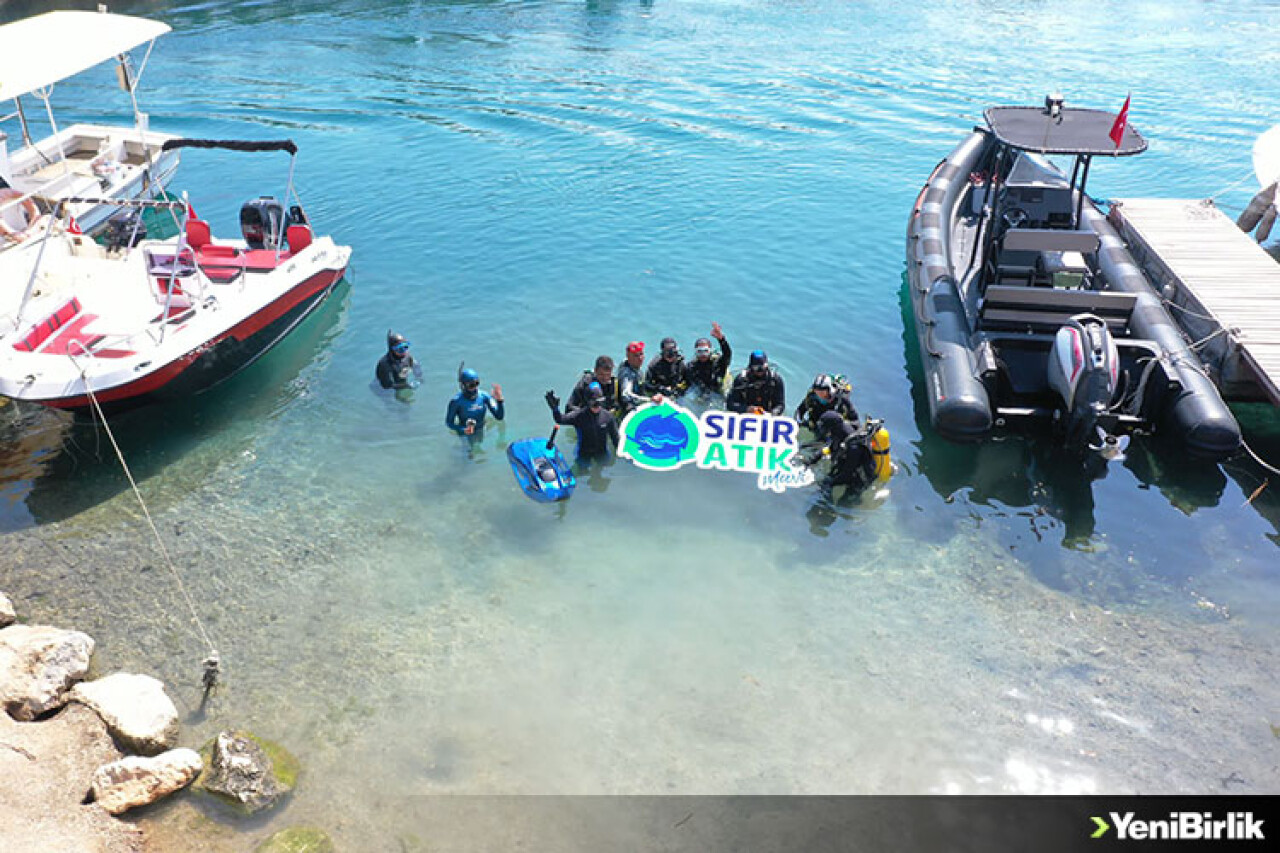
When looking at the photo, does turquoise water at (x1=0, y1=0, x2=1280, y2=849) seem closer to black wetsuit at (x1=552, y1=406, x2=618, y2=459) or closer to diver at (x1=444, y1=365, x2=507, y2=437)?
black wetsuit at (x1=552, y1=406, x2=618, y2=459)

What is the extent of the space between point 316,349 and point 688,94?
53.2 ft

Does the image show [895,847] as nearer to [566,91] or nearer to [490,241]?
[490,241]

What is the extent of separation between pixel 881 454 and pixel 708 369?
2.75 meters

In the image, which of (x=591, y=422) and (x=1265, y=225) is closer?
(x=591, y=422)

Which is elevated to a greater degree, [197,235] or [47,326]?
[197,235]

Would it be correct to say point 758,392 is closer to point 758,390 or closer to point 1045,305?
point 758,390

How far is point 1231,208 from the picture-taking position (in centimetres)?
1950

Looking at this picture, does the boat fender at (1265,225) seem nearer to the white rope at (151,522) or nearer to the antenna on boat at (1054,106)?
the antenna on boat at (1054,106)

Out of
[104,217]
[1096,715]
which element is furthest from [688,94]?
[1096,715]


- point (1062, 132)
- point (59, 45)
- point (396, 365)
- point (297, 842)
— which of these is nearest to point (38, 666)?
point (297, 842)

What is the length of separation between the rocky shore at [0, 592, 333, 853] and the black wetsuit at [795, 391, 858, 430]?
23.7 feet

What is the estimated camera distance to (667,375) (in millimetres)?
12055

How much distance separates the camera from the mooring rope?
8.49 meters

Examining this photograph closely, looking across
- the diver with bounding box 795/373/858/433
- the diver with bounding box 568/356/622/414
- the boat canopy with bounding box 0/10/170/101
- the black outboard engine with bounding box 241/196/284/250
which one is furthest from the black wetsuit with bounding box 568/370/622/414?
the boat canopy with bounding box 0/10/170/101
